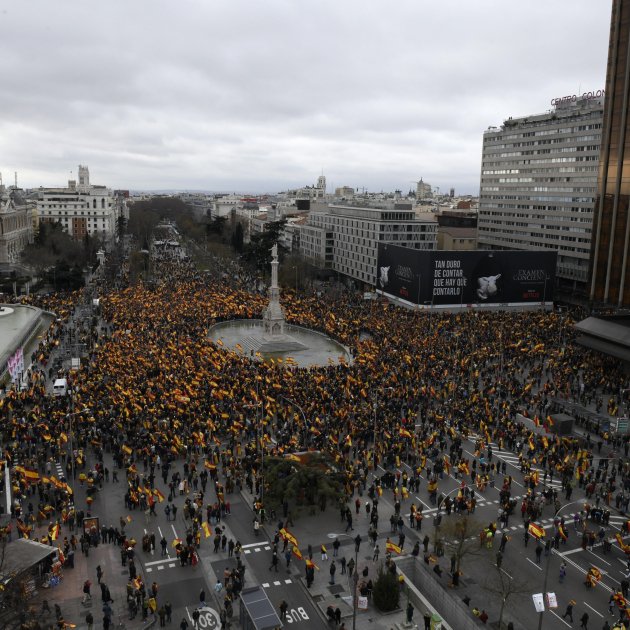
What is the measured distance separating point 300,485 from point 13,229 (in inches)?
4596

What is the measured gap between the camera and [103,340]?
5819 cm

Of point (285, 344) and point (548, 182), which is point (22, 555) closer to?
point (285, 344)

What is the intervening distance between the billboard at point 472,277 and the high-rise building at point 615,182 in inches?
305

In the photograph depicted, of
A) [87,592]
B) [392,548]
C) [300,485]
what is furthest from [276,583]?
[87,592]

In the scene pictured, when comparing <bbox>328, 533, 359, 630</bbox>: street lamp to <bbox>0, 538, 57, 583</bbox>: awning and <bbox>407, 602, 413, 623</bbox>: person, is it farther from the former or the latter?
<bbox>0, 538, 57, 583</bbox>: awning

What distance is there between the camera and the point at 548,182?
95.6 m

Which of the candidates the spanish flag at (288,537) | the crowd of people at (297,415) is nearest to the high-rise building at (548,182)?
the crowd of people at (297,415)

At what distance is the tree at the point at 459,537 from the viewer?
78.3 feet

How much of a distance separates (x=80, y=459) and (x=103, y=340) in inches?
1096

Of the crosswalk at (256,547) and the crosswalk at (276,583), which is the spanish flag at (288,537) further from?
the crosswalk at (276,583)

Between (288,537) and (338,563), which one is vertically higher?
(288,537)

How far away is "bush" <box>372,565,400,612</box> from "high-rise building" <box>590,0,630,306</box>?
200 ft

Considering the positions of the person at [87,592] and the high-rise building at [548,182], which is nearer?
the person at [87,592]

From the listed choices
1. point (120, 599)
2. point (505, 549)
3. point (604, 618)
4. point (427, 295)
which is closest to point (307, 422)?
point (505, 549)
